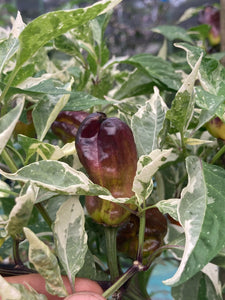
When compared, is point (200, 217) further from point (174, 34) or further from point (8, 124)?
point (174, 34)

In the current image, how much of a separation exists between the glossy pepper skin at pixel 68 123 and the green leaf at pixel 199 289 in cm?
21

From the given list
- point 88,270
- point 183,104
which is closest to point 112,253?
point 88,270

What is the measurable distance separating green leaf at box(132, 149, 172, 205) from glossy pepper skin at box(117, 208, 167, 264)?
8cm

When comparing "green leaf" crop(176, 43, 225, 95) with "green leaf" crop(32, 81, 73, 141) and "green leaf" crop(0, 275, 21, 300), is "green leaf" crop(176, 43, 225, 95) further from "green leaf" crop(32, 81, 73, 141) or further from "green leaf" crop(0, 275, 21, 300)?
"green leaf" crop(0, 275, 21, 300)

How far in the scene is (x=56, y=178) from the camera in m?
0.32

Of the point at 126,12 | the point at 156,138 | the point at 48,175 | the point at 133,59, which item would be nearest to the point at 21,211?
the point at 48,175

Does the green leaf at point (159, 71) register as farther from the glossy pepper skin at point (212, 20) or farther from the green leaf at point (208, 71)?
the glossy pepper skin at point (212, 20)

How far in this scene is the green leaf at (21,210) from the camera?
0.29 metres

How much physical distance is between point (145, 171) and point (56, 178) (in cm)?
7

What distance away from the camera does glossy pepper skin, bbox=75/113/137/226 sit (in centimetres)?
35

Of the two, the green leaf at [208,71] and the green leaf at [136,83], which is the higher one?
the green leaf at [208,71]

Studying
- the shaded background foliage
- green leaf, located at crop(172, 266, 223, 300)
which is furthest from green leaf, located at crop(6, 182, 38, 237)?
the shaded background foliage

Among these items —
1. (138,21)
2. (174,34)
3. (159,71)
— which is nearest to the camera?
(159,71)

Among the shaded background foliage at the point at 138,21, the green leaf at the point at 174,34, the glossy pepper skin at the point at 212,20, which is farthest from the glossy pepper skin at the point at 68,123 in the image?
the shaded background foliage at the point at 138,21
